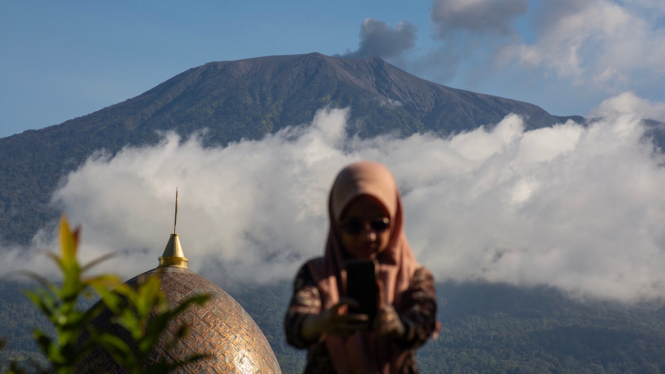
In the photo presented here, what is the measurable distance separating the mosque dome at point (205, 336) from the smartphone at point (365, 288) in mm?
11919

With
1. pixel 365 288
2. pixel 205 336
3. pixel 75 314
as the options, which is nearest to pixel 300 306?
pixel 365 288

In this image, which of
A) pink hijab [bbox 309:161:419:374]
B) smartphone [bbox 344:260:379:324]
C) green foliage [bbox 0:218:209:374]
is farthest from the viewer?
pink hijab [bbox 309:161:419:374]

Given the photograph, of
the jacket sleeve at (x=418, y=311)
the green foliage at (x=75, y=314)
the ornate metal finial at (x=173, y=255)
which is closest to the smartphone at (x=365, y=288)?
the jacket sleeve at (x=418, y=311)

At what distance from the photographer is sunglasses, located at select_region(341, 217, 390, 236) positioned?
4484 millimetres

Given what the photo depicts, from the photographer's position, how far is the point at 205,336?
55.9ft

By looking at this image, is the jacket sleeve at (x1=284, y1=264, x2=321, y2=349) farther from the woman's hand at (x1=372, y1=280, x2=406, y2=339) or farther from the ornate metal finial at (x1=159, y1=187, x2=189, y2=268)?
the ornate metal finial at (x1=159, y1=187, x2=189, y2=268)

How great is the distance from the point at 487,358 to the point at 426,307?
18305cm

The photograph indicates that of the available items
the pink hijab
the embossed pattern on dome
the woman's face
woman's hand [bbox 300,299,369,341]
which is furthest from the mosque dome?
woman's hand [bbox 300,299,369,341]

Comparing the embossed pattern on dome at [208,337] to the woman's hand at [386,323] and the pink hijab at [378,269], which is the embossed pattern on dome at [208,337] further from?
the woman's hand at [386,323]

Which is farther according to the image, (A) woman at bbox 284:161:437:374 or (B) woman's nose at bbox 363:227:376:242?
(B) woman's nose at bbox 363:227:376:242

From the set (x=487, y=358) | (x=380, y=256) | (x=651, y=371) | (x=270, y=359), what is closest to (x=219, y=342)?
(x=270, y=359)

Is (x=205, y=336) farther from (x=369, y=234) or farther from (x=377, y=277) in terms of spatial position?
(x=377, y=277)

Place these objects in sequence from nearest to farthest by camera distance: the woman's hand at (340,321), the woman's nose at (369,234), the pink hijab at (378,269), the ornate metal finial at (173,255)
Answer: the woman's hand at (340,321), the pink hijab at (378,269), the woman's nose at (369,234), the ornate metal finial at (173,255)

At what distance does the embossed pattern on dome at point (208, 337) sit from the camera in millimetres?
16062
